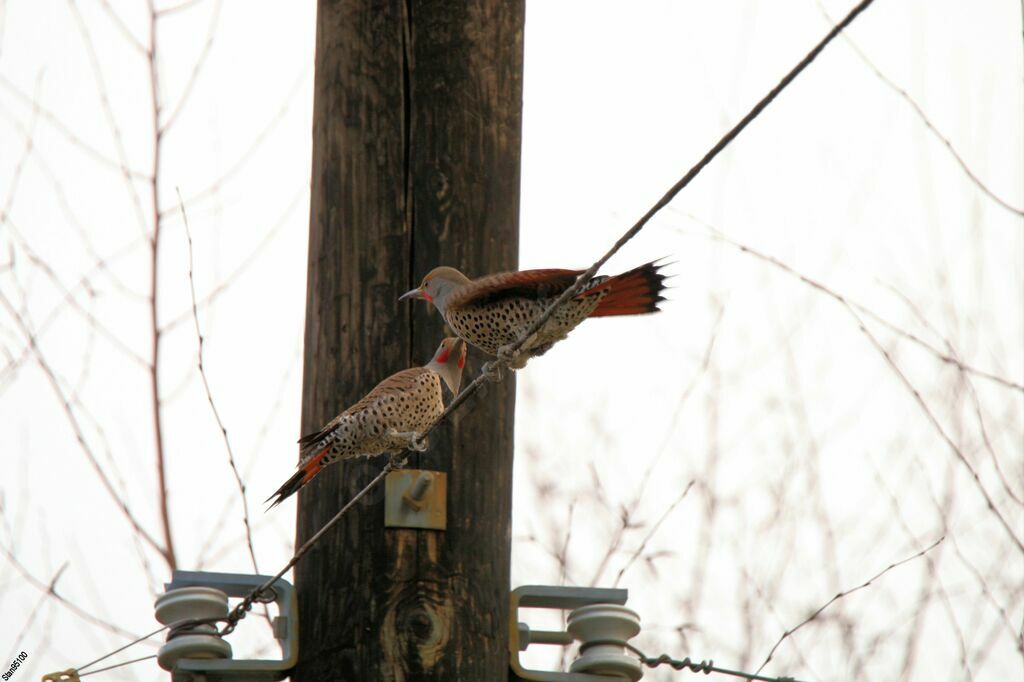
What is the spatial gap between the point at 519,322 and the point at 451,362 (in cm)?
49

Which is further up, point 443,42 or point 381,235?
point 443,42

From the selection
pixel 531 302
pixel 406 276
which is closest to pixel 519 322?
pixel 531 302

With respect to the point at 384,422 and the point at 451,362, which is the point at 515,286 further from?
the point at 451,362

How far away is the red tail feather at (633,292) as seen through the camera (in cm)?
401

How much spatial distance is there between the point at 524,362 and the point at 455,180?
0.71 meters

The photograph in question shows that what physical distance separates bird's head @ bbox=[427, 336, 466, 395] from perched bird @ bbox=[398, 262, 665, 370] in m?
0.12

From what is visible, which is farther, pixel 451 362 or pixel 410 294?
pixel 451 362

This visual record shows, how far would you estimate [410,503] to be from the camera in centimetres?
328

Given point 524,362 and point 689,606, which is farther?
point 689,606

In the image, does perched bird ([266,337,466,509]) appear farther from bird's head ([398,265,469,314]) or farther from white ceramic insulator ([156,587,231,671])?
white ceramic insulator ([156,587,231,671])

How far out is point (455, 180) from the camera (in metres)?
3.55

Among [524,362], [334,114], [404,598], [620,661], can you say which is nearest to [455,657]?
[404,598]

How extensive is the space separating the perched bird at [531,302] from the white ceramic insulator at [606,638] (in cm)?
65

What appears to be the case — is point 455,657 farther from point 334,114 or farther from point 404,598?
point 334,114
